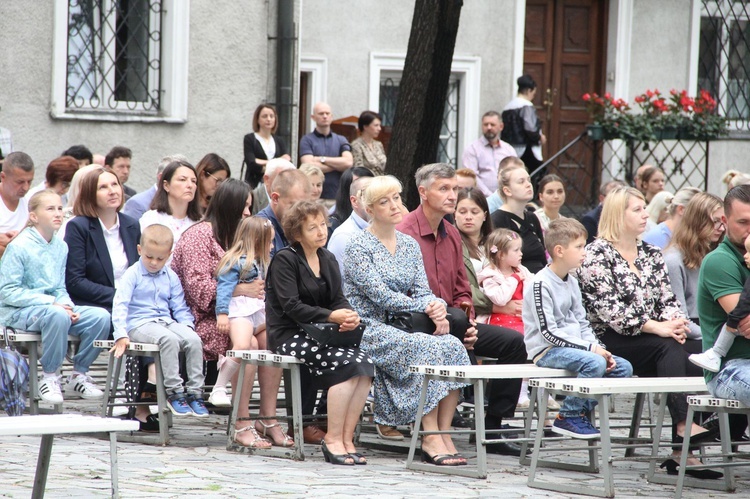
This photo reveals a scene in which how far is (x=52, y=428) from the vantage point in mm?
5527

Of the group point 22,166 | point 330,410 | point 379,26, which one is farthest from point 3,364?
point 379,26

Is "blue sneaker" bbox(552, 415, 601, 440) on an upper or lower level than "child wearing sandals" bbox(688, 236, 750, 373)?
lower

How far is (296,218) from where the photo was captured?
7898mm

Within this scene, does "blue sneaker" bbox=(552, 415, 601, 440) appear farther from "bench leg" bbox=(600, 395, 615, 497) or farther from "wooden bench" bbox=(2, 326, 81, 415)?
"wooden bench" bbox=(2, 326, 81, 415)

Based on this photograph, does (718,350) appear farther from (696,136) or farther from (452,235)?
(696,136)

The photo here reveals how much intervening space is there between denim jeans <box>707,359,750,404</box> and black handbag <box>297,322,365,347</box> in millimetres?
2042

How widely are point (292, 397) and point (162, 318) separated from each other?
3.49ft

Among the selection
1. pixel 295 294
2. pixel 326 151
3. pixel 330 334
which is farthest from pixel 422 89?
pixel 330 334

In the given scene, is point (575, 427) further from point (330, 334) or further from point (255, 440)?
point (255, 440)

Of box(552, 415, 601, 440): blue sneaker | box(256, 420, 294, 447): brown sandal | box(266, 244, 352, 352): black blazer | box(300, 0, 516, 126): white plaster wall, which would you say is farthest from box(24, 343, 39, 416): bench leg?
box(300, 0, 516, 126): white plaster wall

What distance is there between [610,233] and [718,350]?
5.72ft

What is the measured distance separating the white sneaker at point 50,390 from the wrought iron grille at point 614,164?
9394mm

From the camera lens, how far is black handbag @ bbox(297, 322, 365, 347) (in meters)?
7.69

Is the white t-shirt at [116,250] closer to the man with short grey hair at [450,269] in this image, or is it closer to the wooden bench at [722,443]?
the man with short grey hair at [450,269]
